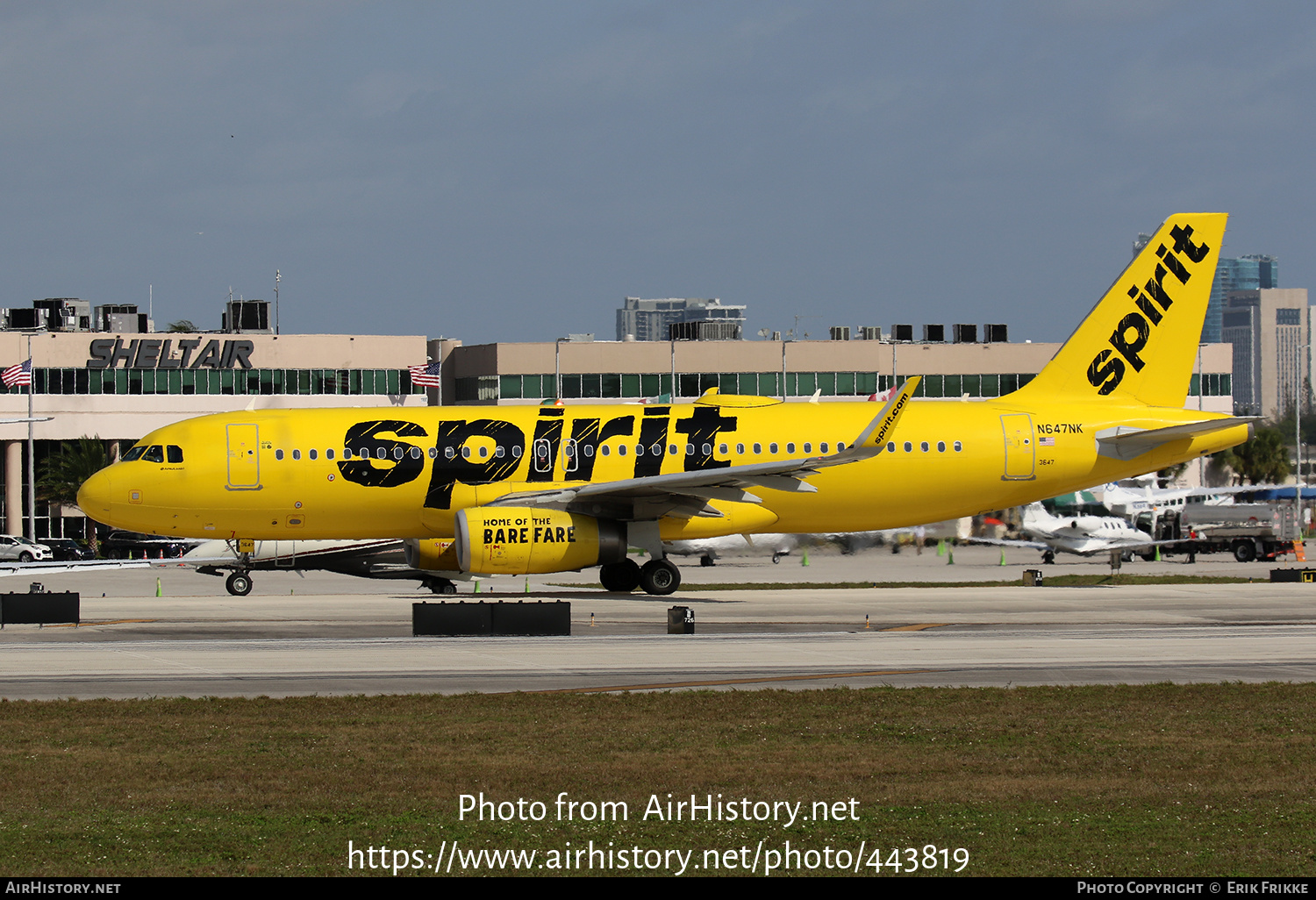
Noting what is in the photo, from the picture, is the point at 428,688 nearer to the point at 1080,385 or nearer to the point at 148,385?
the point at 1080,385

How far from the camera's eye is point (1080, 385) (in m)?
40.3

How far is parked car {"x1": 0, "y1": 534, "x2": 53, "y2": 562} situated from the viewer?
240 ft

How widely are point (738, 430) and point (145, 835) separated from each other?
27233 millimetres

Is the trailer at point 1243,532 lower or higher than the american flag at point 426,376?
lower

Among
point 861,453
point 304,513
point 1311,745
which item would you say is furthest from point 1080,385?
Answer: point 1311,745

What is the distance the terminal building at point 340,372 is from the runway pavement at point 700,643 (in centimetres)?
5433

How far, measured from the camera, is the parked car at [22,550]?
73188 millimetres

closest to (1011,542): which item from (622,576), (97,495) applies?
(622,576)

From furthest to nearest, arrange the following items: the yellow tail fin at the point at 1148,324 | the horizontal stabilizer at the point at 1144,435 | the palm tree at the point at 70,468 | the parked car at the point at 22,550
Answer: the palm tree at the point at 70,468, the parked car at the point at 22,550, the yellow tail fin at the point at 1148,324, the horizontal stabilizer at the point at 1144,435

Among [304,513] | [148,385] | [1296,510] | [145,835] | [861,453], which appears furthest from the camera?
[148,385]

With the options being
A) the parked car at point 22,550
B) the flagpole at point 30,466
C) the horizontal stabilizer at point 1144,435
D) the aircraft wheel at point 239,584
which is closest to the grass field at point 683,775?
the horizontal stabilizer at point 1144,435

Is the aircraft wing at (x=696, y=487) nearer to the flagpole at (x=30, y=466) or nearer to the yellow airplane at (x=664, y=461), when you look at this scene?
the yellow airplane at (x=664, y=461)

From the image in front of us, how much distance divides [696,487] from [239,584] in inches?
611

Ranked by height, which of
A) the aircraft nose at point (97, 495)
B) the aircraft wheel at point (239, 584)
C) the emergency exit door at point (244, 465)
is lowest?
the aircraft wheel at point (239, 584)
